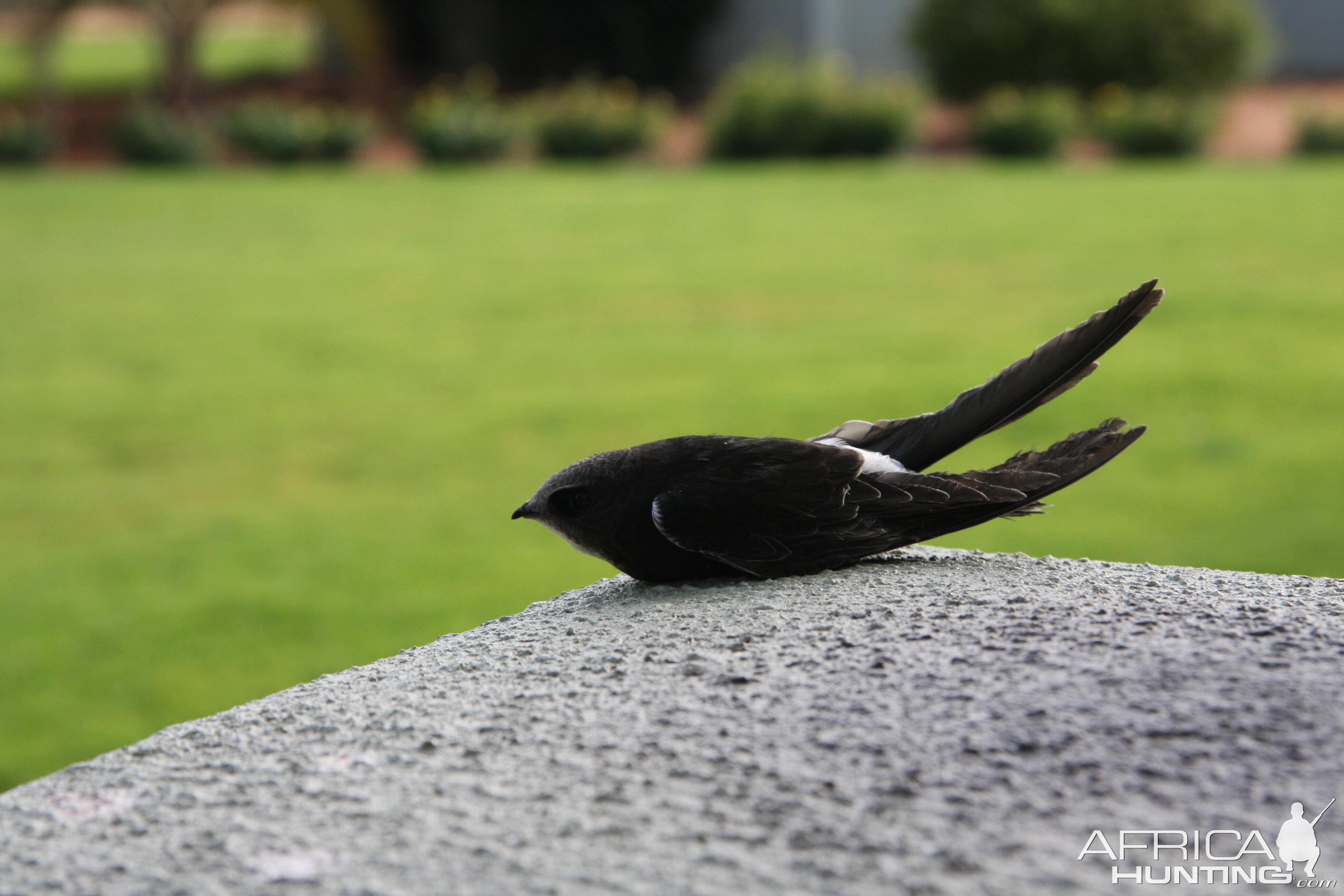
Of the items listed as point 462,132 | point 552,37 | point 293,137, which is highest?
point 552,37

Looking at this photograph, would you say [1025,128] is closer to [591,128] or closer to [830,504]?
[591,128]

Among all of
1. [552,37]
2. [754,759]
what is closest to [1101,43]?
[552,37]

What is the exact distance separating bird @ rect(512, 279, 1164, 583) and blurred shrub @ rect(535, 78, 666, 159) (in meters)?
18.6

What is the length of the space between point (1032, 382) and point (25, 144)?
2147 cm

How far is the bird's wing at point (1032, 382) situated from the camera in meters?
2.93

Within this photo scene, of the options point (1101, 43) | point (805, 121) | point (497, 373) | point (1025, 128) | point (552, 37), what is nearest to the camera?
point (497, 373)

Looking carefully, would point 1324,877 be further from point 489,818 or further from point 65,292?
point 65,292

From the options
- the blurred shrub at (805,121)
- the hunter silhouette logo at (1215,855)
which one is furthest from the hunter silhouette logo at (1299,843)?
the blurred shrub at (805,121)

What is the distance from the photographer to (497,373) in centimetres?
1058

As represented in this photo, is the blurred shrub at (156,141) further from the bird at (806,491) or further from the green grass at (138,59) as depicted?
the bird at (806,491)

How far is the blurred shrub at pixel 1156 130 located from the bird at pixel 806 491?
1766 cm

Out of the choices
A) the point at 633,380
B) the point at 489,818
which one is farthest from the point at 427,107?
the point at 489,818

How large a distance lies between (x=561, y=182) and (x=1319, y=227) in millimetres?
10036

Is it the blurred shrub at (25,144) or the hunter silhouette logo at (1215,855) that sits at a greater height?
the blurred shrub at (25,144)
